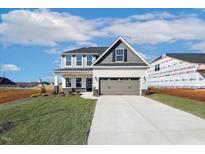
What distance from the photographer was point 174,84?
117ft

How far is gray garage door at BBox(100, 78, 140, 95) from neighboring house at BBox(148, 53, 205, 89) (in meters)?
6.48

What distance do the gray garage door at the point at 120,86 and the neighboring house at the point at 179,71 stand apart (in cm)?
648

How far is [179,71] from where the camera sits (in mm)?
33969

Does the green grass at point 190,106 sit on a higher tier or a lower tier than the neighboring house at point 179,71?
lower

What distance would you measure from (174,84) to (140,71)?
9153mm

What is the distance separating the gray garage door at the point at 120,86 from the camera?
2872 cm

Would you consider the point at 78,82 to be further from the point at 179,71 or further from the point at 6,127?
the point at 6,127

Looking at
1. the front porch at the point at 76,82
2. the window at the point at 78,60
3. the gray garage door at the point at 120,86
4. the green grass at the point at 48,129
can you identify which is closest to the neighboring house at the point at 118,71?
the gray garage door at the point at 120,86

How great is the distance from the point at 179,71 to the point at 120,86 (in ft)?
31.0

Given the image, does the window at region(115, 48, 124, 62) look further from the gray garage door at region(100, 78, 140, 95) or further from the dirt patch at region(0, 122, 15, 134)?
the dirt patch at region(0, 122, 15, 134)

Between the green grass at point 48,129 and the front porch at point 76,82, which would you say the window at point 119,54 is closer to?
the front porch at point 76,82

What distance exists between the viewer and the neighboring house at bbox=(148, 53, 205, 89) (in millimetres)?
29358
